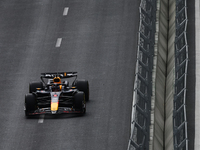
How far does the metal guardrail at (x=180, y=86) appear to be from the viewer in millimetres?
20984

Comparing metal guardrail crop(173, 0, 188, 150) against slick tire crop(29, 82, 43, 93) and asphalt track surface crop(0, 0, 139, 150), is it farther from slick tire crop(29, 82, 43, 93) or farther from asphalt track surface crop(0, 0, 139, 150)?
slick tire crop(29, 82, 43, 93)

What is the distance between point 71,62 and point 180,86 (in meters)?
9.94

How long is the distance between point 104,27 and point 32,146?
13.3 m

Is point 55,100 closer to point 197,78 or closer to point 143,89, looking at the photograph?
point 143,89

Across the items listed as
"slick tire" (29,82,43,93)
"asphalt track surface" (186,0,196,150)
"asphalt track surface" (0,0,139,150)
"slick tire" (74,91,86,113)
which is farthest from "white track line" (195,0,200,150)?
"slick tire" (29,82,43,93)

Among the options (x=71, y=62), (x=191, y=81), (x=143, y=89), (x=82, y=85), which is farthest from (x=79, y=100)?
(x=71, y=62)

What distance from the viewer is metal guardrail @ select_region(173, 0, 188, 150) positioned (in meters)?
21.0

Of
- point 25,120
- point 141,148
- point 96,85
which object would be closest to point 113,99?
point 96,85

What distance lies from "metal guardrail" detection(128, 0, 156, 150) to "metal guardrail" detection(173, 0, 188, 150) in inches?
38.6

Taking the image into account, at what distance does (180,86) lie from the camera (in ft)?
82.7

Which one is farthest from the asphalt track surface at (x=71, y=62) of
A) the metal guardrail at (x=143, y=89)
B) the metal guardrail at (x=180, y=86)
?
the metal guardrail at (x=180, y=86)

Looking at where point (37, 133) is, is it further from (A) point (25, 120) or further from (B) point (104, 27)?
(B) point (104, 27)

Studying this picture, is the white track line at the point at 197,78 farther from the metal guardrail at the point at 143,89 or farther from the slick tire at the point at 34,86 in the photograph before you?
the slick tire at the point at 34,86

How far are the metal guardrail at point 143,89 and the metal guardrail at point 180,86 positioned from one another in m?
0.98
